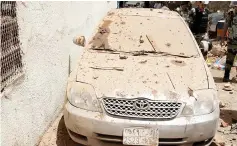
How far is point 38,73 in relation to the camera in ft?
12.3

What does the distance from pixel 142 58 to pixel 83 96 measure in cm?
106

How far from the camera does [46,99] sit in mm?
4090

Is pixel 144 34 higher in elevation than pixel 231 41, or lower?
higher

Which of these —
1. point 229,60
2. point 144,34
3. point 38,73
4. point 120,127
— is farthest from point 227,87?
point 38,73

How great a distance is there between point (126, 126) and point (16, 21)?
4.90 ft

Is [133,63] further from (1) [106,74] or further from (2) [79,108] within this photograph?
(2) [79,108]

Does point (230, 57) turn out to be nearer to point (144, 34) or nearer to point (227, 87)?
point (227, 87)

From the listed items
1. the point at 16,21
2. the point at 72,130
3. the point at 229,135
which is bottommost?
the point at 229,135

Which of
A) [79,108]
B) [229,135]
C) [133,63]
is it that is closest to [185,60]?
[133,63]

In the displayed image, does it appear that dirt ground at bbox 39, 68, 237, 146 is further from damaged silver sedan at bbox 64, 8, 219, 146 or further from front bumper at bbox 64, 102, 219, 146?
front bumper at bbox 64, 102, 219, 146

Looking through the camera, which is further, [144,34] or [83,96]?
[144,34]

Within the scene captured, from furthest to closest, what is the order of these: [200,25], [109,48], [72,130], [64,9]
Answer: [200,25], [64,9], [109,48], [72,130]

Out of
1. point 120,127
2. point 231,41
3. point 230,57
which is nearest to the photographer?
point 120,127

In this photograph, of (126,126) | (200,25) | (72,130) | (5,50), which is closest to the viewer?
(5,50)
